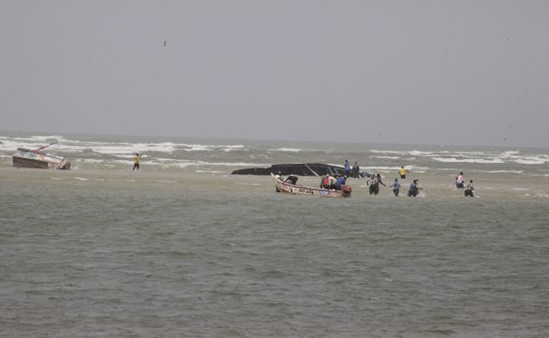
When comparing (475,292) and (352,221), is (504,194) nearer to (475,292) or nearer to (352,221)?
(352,221)

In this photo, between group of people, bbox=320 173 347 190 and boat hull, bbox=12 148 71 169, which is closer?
group of people, bbox=320 173 347 190

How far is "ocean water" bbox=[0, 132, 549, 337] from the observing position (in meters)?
12.5

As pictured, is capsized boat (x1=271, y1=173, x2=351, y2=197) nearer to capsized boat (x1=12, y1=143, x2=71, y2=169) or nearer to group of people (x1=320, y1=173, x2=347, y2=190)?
group of people (x1=320, y1=173, x2=347, y2=190)

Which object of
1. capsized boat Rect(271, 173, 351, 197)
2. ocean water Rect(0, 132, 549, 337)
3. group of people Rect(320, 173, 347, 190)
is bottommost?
ocean water Rect(0, 132, 549, 337)

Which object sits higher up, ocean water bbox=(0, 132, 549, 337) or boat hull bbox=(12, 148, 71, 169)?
boat hull bbox=(12, 148, 71, 169)

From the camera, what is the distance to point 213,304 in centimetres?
1357

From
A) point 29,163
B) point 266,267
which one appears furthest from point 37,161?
point 266,267

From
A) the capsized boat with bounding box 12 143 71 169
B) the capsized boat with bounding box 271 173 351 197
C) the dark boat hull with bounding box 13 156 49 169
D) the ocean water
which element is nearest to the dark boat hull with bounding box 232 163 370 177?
the capsized boat with bounding box 12 143 71 169

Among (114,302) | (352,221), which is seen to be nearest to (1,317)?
(114,302)

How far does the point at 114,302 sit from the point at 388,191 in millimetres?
28128

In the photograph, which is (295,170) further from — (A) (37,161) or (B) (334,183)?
(A) (37,161)

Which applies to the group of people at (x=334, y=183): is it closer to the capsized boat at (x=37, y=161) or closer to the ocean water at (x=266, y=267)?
the ocean water at (x=266, y=267)

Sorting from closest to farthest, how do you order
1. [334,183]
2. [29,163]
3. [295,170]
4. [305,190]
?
1. [334,183]
2. [305,190]
3. [29,163]
4. [295,170]

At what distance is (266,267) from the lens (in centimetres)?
1719
